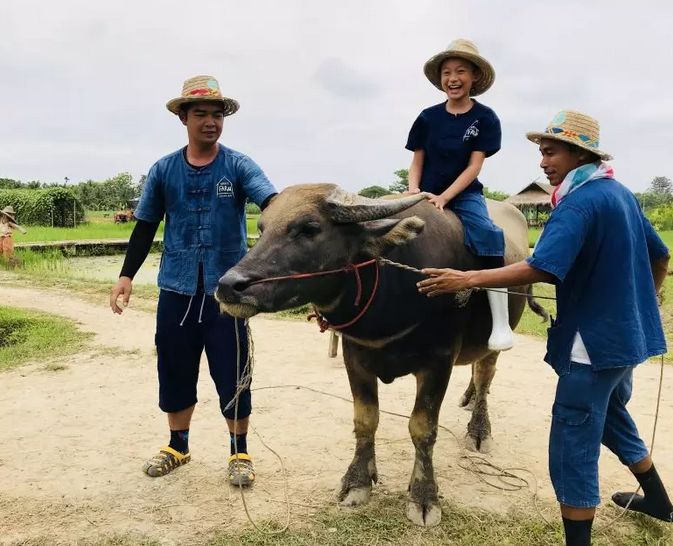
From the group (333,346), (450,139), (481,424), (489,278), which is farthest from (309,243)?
(333,346)

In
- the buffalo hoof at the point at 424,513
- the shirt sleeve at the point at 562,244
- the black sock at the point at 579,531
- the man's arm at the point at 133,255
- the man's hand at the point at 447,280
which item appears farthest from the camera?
the man's arm at the point at 133,255

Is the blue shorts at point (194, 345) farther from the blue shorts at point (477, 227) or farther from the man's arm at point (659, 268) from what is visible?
the man's arm at point (659, 268)

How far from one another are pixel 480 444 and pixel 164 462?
193 centimetres

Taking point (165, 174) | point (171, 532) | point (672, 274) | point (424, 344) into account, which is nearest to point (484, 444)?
point (424, 344)

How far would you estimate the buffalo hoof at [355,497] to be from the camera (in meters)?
2.96

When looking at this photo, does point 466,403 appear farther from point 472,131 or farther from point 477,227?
point 472,131

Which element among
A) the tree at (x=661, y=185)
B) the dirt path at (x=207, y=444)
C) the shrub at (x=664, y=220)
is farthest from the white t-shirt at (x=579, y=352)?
the tree at (x=661, y=185)

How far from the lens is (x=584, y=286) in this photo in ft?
7.14

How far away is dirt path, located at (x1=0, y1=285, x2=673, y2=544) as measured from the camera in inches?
113

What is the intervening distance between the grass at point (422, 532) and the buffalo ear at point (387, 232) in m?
1.32

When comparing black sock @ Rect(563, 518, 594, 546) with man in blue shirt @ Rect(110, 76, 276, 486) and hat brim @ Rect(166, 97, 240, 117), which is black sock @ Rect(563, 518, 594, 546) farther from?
hat brim @ Rect(166, 97, 240, 117)

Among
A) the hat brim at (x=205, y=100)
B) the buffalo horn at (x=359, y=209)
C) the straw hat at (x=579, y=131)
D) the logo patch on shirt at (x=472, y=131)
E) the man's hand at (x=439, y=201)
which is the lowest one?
the buffalo horn at (x=359, y=209)

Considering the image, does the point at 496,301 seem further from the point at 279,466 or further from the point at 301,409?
the point at 301,409

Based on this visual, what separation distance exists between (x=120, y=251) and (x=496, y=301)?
17708 mm
